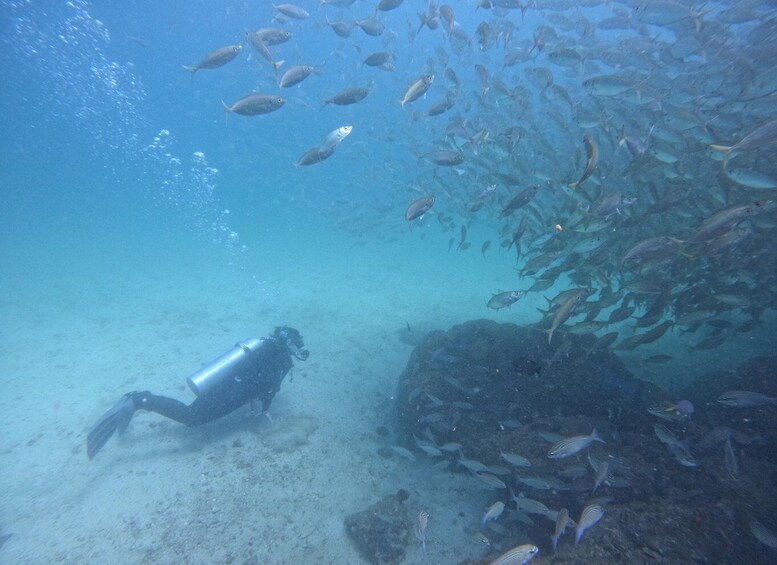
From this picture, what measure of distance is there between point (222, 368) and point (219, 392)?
0.52 m

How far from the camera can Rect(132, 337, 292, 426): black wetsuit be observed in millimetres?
6664

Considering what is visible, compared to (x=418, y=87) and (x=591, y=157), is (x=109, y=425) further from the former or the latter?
(x=591, y=157)

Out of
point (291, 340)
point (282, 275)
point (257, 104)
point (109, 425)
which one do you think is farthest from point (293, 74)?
point (282, 275)

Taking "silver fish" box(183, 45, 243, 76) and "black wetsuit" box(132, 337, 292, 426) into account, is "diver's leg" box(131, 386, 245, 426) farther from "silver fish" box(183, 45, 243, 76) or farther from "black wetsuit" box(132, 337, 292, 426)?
"silver fish" box(183, 45, 243, 76)

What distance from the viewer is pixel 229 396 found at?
6758 millimetres

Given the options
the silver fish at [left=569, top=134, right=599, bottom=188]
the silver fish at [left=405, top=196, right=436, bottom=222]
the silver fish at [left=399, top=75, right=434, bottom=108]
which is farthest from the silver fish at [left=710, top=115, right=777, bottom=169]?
the silver fish at [left=399, top=75, right=434, bottom=108]

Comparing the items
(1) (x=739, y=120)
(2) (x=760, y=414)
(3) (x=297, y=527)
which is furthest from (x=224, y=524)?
(1) (x=739, y=120)

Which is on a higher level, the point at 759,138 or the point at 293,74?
the point at 293,74

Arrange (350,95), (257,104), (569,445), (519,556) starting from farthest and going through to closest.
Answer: (350,95) → (257,104) → (569,445) → (519,556)

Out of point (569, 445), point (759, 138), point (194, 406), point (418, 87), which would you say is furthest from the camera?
point (194, 406)

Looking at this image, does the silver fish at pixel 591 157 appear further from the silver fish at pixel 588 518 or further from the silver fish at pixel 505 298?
the silver fish at pixel 588 518

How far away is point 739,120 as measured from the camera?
677 cm

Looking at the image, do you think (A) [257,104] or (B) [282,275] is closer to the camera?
(A) [257,104]

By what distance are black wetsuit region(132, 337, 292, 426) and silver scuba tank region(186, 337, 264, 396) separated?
10 cm
